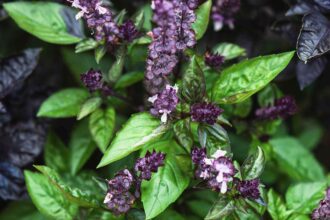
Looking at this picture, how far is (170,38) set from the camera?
1.30 m

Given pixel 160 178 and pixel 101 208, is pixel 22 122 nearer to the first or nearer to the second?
pixel 101 208

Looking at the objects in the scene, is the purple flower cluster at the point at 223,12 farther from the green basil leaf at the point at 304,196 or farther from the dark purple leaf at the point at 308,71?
the green basil leaf at the point at 304,196

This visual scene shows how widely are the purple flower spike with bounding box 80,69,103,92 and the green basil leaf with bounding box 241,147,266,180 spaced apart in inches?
17.7

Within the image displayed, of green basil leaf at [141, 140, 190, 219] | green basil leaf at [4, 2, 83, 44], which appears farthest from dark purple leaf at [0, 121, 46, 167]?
green basil leaf at [141, 140, 190, 219]

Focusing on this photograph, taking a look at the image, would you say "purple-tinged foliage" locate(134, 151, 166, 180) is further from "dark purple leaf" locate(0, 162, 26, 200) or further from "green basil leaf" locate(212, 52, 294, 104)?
"dark purple leaf" locate(0, 162, 26, 200)

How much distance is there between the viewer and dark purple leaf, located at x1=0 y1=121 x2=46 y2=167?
1.81 meters

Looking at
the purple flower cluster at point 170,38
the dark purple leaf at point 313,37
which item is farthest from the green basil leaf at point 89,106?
the dark purple leaf at point 313,37

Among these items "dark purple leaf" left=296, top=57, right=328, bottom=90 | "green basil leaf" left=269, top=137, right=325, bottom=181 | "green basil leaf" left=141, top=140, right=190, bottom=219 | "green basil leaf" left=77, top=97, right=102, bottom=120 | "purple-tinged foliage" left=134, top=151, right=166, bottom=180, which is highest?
"green basil leaf" left=77, top=97, right=102, bottom=120

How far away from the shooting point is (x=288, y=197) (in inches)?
63.8

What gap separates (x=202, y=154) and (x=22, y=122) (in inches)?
31.5

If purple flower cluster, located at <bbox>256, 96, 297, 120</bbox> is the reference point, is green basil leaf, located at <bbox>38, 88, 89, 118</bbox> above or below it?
above

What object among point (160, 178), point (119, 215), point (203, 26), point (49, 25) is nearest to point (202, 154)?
point (160, 178)

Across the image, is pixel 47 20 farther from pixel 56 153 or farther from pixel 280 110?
pixel 280 110

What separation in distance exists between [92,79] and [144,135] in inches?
9.1
